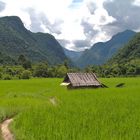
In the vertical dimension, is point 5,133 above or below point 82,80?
below

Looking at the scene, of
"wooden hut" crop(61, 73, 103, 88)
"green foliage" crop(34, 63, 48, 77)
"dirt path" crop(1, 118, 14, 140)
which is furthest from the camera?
"green foliage" crop(34, 63, 48, 77)

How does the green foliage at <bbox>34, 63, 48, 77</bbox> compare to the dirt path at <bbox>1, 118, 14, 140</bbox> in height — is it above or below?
above

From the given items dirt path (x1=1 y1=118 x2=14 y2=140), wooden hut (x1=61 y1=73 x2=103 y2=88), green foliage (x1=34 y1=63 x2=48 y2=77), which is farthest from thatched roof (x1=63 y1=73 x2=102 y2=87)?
green foliage (x1=34 y1=63 x2=48 y2=77)

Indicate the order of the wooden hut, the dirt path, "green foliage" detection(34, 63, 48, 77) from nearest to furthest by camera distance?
the dirt path
the wooden hut
"green foliage" detection(34, 63, 48, 77)

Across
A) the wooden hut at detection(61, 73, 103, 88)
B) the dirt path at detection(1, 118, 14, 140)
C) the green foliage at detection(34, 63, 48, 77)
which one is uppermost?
the green foliage at detection(34, 63, 48, 77)

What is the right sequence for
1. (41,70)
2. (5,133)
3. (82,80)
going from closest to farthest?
(5,133) → (82,80) → (41,70)

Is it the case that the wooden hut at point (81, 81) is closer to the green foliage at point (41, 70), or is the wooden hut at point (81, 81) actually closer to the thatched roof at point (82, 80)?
the thatched roof at point (82, 80)

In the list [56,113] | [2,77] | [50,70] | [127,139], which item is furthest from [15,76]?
[127,139]

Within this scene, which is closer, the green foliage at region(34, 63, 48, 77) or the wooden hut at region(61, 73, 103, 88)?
the wooden hut at region(61, 73, 103, 88)

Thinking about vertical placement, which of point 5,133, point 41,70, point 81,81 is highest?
point 41,70

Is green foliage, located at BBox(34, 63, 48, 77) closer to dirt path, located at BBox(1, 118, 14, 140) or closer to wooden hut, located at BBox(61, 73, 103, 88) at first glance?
wooden hut, located at BBox(61, 73, 103, 88)

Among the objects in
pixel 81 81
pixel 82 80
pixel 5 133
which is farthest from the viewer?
pixel 82 80

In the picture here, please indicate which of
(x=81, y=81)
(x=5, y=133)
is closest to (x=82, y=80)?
(x=81, y=81)

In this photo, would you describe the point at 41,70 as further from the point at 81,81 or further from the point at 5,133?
the point at 5,133
